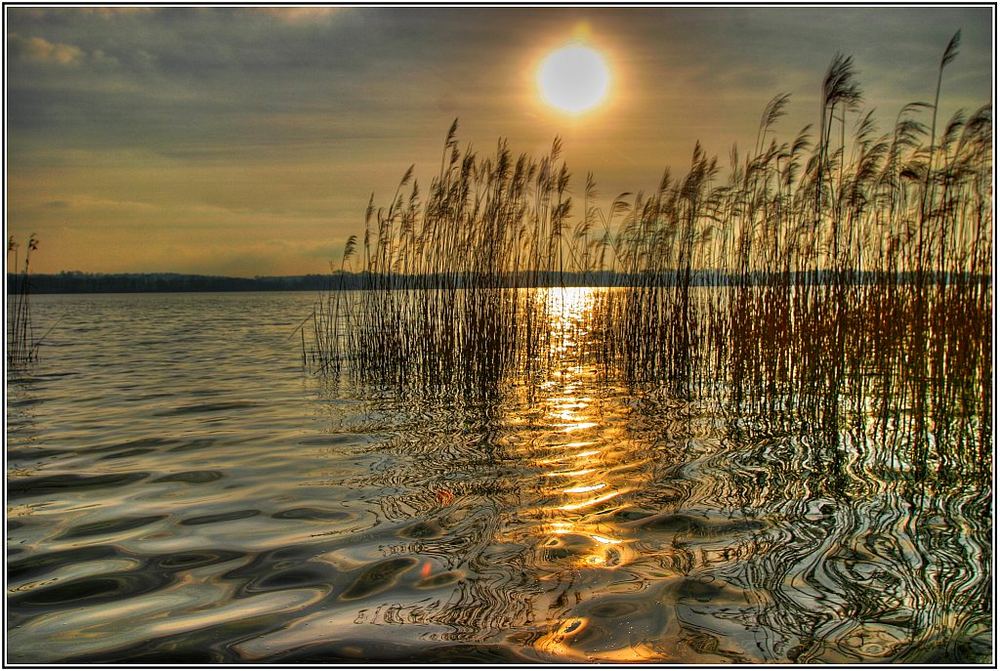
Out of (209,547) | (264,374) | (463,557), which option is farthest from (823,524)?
(264,374)

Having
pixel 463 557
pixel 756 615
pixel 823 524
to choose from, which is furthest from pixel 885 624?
pixel 463 557

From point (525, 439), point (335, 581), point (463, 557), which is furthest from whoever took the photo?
point (525, 439)

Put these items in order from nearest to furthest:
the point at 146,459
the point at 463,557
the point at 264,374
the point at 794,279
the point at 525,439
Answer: the point at 463,557 < the point at 146,459 < the point at 525,439 < the point at 794,279 < the point at 264,374

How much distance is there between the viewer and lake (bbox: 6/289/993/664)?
2098 millimetres

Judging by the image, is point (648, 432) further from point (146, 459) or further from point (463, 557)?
point (146, 459)

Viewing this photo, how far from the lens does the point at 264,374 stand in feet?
26.9

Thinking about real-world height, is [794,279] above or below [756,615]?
above

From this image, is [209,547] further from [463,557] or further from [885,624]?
[885,624]

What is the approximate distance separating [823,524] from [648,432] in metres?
1.93

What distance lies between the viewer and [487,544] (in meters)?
2.80

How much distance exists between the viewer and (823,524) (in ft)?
9.77

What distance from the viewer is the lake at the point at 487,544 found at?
2.10 meters

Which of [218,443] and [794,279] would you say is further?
[794,279]

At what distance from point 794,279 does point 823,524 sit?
3685 millimetres
